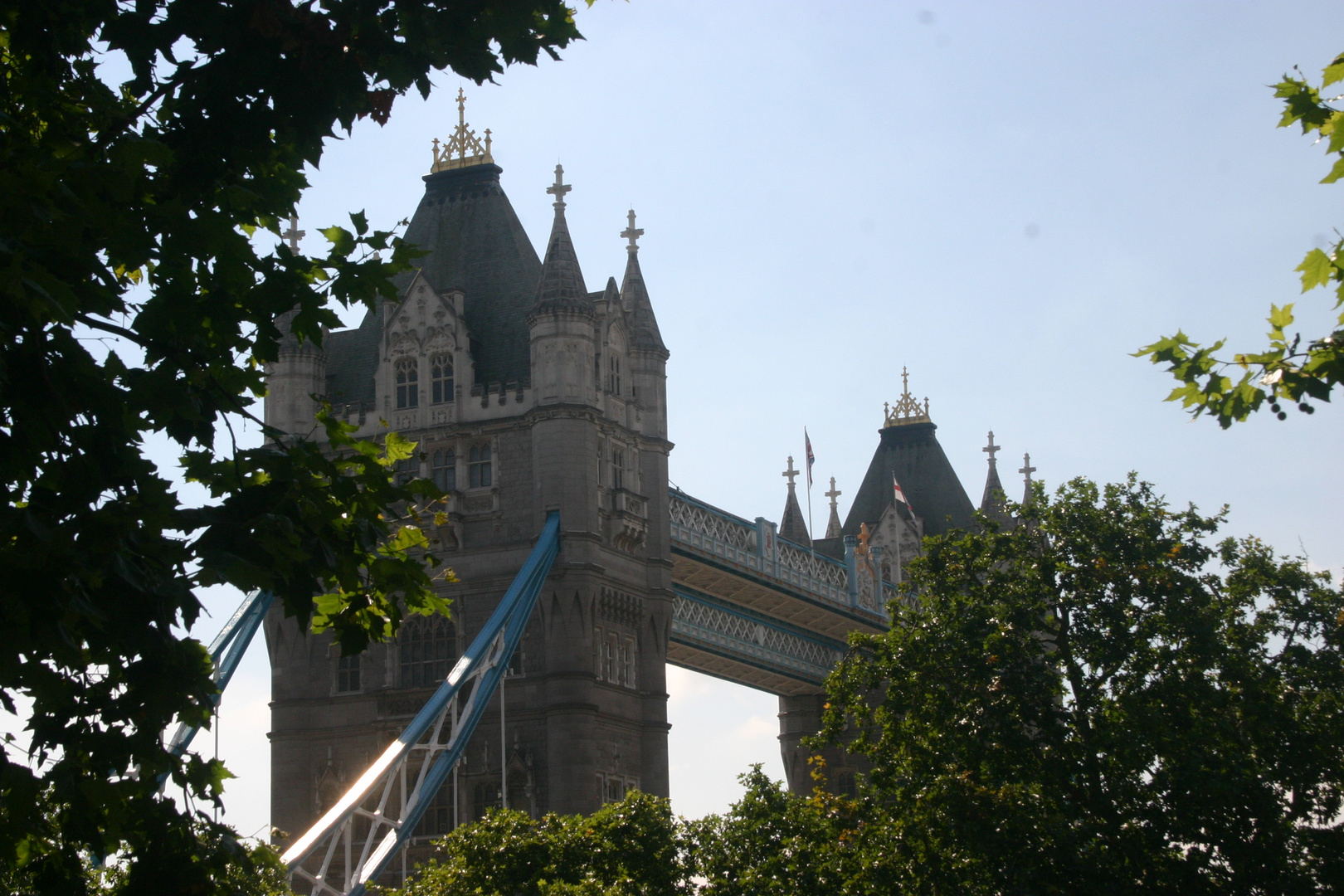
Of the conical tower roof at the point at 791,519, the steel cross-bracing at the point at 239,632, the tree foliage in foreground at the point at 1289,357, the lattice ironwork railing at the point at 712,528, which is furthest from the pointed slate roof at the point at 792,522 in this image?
the tree foliage in foreground at the point at 1289,357

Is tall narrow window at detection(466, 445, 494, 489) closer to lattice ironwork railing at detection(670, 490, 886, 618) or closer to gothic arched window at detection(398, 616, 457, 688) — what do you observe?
gothic arched window at detection(398, 616, 457, 688)

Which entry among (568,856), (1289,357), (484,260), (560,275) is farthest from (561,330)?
(1289,357)

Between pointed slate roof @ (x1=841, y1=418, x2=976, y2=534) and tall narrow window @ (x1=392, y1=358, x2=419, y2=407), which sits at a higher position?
pointed slate roof @ (x1=841, y1=418, x2=976, y2=534)

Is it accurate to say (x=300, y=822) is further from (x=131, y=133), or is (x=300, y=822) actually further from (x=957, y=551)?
(x=131, y=133)

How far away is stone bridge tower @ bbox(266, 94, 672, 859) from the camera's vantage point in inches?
1880

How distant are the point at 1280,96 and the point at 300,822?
41.9 metres

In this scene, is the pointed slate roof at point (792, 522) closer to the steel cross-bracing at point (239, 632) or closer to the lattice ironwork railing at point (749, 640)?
the lattice ironwork railing at point (749, 640)

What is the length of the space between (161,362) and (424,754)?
127ft

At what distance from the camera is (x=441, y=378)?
2031 inches

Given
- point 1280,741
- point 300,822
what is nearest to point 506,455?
point 300,822

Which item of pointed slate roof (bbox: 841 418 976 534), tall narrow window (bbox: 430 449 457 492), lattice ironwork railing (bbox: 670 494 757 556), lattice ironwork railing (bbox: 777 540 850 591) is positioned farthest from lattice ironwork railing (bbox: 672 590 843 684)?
pointed slate roof (bbox: 841 418 976 534)

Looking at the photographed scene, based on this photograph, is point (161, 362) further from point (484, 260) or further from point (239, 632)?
point (484, 260)

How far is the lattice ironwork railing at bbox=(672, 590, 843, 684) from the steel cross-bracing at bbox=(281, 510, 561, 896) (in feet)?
29.3

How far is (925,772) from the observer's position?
97.0ft
